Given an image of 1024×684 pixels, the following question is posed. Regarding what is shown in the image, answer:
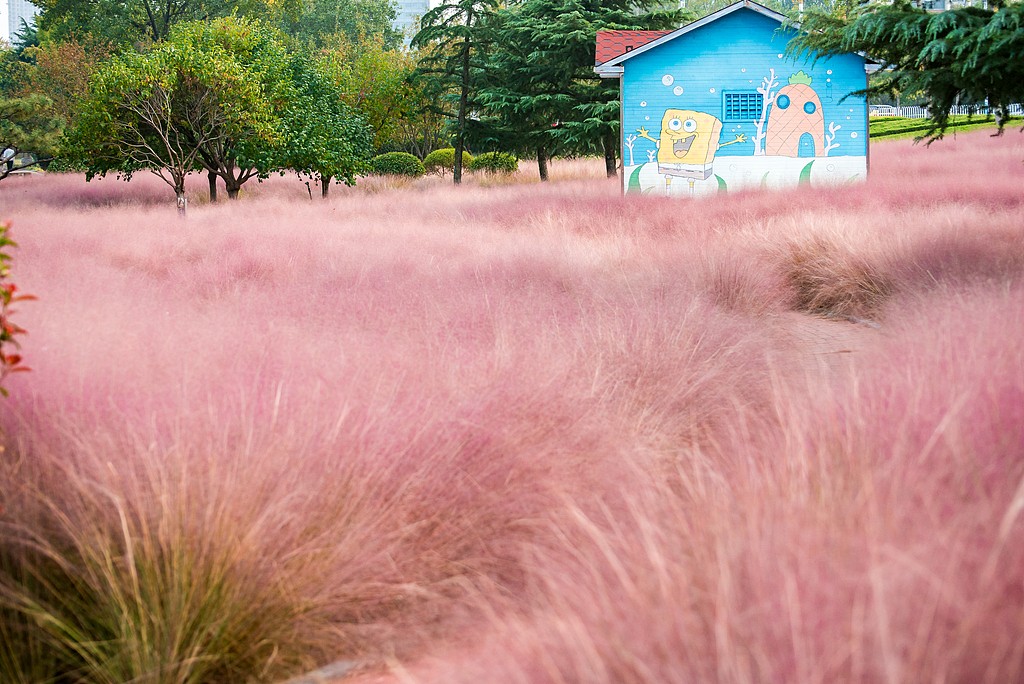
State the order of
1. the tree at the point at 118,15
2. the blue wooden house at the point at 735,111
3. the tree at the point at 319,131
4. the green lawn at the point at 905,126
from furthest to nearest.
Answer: the tree at the point at 118,15, the green lawn at the point at 905,126, the tree at the point at 319,131, the blue wooden house at the point at 735,111

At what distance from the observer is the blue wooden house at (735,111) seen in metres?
22.1

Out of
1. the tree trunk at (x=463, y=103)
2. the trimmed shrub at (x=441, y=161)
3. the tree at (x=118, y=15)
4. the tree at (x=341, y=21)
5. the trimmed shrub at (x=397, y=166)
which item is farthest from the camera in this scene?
the tree at (x=341, y=21)

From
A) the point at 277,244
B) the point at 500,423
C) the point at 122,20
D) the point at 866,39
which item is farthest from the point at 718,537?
the point at 122,20

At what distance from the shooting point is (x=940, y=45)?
7.86 m

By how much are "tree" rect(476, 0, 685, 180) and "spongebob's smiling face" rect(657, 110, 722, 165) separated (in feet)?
20.0

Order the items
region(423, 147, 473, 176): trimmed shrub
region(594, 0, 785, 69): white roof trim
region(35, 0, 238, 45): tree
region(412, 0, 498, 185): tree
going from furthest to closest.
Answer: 1. region(35, 0, 238, 45): tree
2. region(423, 147, 473, 176): trimmed shrub
3. region(412, 0, 498, 185): tree
4. region(594, 0, 785, 69): white roof trim

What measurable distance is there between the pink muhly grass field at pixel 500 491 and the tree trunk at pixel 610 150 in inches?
896

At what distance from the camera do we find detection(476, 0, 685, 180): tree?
29641 mm

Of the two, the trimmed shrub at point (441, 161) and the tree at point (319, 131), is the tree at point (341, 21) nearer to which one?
the trimmed shrub at point (441, 161)

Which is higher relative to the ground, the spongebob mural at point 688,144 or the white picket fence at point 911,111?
the white picket fence at point 911,111

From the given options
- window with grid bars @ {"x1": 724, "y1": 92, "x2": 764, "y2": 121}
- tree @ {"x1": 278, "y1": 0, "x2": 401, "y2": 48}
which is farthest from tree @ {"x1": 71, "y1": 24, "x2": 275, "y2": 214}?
tree @ {"x1": 278, "y1": 0, "x2": 401, "y2": 48}

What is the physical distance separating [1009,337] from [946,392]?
0.78 metres

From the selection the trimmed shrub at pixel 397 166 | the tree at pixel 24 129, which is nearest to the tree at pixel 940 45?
the tree at pixel 24 129

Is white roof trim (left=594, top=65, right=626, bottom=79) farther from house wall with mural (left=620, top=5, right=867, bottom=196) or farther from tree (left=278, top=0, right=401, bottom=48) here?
tree (left=278, top=0, right=401, bottom=48)
